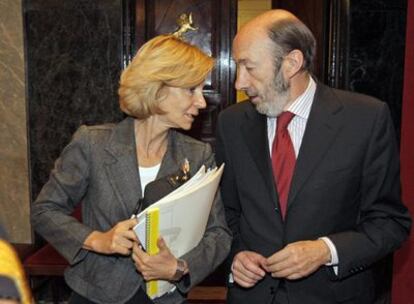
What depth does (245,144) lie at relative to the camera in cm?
201

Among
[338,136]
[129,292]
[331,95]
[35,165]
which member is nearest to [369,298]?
[338,136]

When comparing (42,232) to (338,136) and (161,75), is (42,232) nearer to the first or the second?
(161,75)

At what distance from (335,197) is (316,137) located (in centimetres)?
21

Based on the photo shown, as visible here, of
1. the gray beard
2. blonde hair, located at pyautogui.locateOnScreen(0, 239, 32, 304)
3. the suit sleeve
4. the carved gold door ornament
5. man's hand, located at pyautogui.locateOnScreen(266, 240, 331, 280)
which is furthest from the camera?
the carved gold door ornament

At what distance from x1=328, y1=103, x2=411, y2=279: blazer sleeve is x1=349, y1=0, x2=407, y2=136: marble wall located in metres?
2.08

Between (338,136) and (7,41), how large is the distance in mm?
3053

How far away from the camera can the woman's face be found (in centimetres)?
189

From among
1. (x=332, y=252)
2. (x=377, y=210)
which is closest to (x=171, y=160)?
(x=332, y=252)

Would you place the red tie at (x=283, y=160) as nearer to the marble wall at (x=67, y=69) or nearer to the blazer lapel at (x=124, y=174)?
the blazer lapel at (x=124, y=174)

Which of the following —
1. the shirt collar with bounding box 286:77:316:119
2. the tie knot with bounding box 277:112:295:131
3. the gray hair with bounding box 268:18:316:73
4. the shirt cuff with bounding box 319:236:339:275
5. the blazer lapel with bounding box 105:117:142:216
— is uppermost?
the gray hair with bounding box 268:18:316:73

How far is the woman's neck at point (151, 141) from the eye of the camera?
192 centimetres

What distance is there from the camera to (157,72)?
182 centimetres

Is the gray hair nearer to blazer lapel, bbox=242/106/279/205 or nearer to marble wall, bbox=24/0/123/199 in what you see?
blazer lapel, bbox=242/106/279/205

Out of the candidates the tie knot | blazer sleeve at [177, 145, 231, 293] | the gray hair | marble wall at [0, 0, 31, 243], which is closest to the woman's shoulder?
blazer sleeve at [177, 145, 231, 293]
